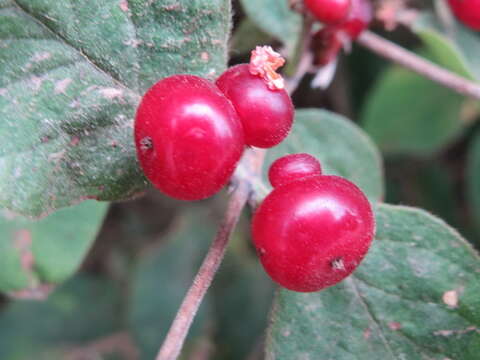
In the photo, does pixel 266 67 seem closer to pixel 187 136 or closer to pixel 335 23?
pixel 187 136

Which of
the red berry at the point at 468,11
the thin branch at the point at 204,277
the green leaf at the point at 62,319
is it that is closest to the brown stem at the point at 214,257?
the thin branch at the point at 204,277

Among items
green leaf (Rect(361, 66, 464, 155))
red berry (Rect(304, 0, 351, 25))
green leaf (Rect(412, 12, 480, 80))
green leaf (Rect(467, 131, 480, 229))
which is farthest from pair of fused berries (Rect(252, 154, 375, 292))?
green leaf (Rect(467, 131, 480, 229))

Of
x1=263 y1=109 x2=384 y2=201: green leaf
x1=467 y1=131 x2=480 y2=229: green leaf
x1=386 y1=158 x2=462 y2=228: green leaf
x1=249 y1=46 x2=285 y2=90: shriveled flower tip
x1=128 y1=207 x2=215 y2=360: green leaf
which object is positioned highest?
x1=249 y1=46 x2=285 y2=90: shriveled flower tip

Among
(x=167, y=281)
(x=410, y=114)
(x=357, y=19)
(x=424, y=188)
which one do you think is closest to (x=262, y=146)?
(x=357, y=19)

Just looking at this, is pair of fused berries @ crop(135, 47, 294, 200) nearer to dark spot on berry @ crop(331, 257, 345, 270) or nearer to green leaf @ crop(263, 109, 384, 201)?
dark spot on berry @ crop(331, 257, 345, 270)

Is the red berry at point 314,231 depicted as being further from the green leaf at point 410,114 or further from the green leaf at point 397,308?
the green leaf at point 410,114

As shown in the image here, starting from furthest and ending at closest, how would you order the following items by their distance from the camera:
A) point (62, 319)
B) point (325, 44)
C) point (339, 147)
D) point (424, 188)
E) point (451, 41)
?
point (424, 188) < point (62, 319) < point (451, 41) < point (339, 147) < point (325, 44)
